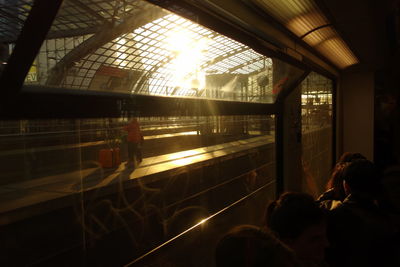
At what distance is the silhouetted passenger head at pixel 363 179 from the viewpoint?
191cm

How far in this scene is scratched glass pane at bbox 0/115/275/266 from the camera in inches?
175

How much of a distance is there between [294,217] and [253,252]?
490 millimetres

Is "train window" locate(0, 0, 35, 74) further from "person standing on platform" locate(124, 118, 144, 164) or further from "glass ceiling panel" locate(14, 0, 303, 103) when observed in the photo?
"person standing on platform" locate(124, 118, 144, 164)

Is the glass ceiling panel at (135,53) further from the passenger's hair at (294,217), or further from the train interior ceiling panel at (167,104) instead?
the passenger's hair at (294,217)

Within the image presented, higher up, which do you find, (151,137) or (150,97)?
(150,97)

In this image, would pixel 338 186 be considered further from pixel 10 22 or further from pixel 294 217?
pixel 10 22

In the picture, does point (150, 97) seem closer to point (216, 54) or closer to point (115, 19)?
point (115, 19)

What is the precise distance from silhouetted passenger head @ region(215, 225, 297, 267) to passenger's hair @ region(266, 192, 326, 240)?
37cm

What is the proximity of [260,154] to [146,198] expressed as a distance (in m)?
5.72

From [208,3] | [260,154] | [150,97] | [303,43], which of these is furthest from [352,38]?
[260,154]

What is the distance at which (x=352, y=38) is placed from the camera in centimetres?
411

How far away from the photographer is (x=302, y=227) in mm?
1329

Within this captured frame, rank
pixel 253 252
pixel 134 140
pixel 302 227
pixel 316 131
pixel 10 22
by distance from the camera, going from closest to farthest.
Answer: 1. pixel 253 252
2. pixel 302 227
3. pixel 10 22
4. pixel 316 131
5. pixel 134 140

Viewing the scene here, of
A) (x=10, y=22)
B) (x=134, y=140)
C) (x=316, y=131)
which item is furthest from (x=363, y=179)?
(x=134, y=140)
